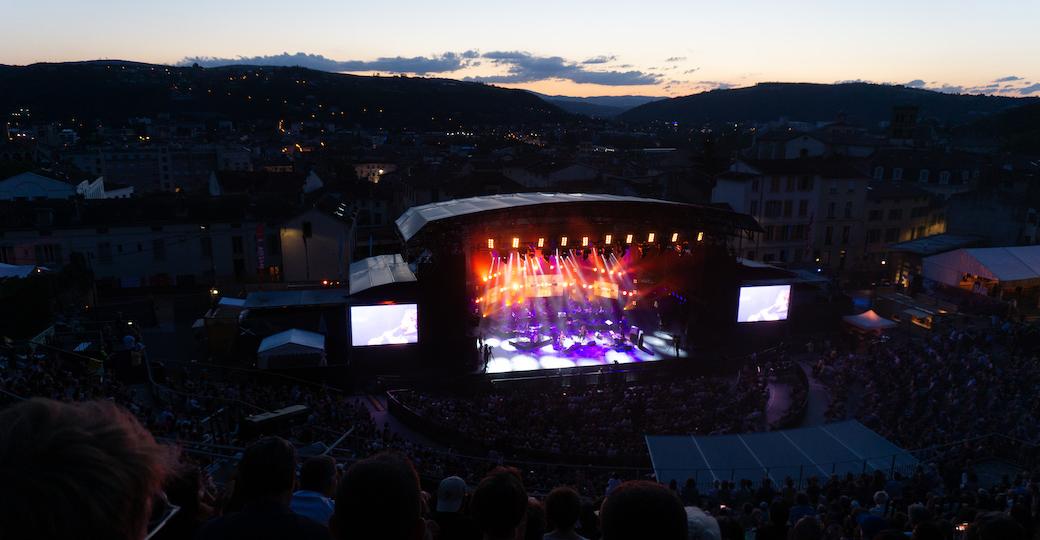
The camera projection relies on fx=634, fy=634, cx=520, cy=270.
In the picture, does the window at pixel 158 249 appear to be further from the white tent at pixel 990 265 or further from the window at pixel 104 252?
the white tent at pixel 990 265

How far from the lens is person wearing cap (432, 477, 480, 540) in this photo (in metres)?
3.84

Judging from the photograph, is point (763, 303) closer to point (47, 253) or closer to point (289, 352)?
point (289, 352)

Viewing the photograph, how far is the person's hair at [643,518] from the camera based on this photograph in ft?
7.57

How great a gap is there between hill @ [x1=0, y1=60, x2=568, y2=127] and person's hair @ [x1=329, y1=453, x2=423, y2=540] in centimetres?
13351

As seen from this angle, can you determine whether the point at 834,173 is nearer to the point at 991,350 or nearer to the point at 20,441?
the point at 991,350

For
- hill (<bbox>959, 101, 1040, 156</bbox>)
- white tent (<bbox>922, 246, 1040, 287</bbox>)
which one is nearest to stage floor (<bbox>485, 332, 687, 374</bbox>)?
white tent (<bbox>922, 246, 1040, 287</bbox>)

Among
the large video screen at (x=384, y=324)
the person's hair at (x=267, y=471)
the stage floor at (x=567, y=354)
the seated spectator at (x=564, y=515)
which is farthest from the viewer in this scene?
the stage floor at (x=567, y=354)

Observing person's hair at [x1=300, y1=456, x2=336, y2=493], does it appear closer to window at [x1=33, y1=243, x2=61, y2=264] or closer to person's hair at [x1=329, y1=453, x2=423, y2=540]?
person's hair at [x1=329, y1=453, x2=423, y2=540]

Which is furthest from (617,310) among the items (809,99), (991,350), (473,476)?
(809,99)

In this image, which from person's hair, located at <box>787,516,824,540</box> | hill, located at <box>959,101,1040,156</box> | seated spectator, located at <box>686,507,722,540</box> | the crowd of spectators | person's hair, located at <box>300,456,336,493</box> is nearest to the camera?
seated spectator, located at <box>686,507,722,540</box>

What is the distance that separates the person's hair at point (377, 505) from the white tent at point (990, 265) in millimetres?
29197

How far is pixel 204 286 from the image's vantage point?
29.8 metres

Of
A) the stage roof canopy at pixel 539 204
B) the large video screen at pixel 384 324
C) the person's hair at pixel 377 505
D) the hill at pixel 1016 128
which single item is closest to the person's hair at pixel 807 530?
the person's hair at pixel 377 505

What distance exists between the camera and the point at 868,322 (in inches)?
912
